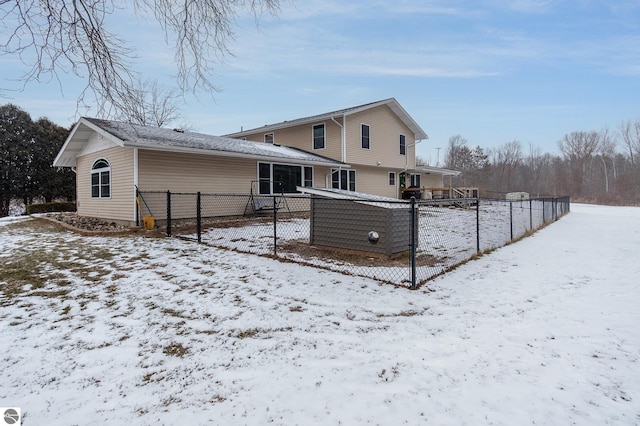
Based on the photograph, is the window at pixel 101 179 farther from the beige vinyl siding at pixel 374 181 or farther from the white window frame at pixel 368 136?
the white window frame at pixel 368 136

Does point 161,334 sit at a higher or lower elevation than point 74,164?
lower

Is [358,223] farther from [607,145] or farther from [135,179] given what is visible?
[607,145]

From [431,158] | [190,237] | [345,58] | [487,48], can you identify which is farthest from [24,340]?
[431,158]

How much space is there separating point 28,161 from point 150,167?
14.2m

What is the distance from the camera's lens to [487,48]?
13.3m

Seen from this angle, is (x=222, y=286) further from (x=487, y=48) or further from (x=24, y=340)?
(x=487, y=48)

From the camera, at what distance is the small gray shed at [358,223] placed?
20.2ft

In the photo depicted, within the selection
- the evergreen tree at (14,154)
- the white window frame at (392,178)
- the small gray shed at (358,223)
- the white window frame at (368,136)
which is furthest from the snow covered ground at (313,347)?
the evergreen tree at (14,154)

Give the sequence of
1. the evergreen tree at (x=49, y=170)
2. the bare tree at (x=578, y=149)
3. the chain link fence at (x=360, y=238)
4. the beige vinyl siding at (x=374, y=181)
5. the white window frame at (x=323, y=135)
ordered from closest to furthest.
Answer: the chain link fence at (x=360, y=238)
the white window frame at (x=323, y=135)
the beige vinyl siding at (x=374, y=181)
the evergreen tree at (x=49, y=170)
the bare tree at (x=578, y=149)

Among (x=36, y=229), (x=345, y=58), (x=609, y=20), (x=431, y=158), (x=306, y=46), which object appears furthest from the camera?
(x=431, y=158)

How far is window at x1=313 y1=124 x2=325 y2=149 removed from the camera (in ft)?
56.9

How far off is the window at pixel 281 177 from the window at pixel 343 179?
1.75 metres

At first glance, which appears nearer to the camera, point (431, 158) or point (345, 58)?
point (345, 58)

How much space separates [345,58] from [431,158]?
175 ft
